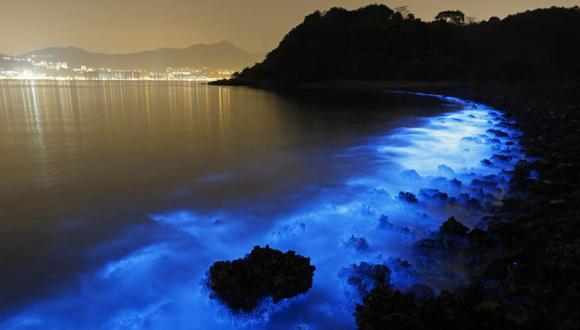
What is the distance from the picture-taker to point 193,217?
762cm

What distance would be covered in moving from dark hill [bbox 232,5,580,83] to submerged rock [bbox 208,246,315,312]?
57006 millimetres

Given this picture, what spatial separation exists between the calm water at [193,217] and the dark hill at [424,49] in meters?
50.2

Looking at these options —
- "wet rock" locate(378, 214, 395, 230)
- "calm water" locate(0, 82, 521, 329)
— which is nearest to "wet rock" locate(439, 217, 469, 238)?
"calm water" locate(0, 82, 521, 329)

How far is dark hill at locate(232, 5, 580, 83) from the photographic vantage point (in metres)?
67.2

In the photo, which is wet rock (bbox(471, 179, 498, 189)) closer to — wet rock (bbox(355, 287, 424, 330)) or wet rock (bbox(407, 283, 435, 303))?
wet rock (bbox(407, 283, 435, 303))

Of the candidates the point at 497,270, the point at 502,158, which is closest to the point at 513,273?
the point at 497,270

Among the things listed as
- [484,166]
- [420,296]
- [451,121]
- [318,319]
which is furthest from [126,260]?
[451,121]

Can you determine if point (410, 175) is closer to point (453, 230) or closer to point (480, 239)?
point (453, 230)

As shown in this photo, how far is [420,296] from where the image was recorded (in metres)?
4.67

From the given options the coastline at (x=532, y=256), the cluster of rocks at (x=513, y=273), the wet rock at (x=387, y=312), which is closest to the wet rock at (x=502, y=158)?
the coastline at (x=532, y=256)

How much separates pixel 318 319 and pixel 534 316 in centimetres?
223

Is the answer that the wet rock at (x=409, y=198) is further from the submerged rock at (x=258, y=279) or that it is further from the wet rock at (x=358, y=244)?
the submerged rock at (x=258, y=279)

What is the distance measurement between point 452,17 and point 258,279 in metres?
119

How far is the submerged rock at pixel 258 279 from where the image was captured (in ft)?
14.9
